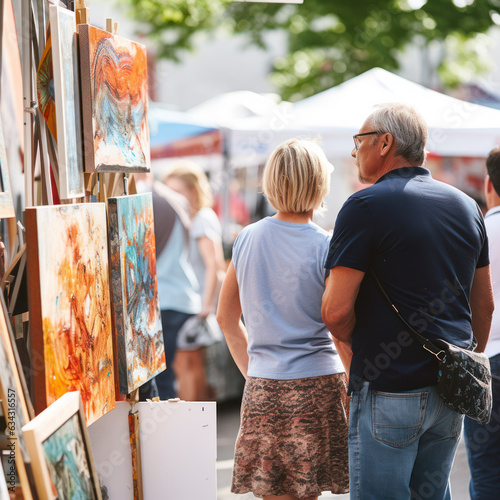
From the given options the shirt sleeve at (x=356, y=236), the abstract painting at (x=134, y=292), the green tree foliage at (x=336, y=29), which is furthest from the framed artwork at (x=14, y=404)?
the green tree foliage at (x=336, y=29)

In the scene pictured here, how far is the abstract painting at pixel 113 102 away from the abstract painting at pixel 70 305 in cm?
19

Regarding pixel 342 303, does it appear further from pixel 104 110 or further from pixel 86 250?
pixel 104 110

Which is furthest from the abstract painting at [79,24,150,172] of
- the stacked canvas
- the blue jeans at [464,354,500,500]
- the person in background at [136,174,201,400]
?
the person in background at [136,174,201,400]

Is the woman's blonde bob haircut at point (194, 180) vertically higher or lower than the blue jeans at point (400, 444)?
higher

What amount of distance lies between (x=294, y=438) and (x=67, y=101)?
1.34m

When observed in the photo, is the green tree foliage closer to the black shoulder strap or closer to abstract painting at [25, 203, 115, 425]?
the black shoulder strap

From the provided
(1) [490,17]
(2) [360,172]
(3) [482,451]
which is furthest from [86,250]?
(1) [490,17]

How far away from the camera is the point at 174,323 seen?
461 cm

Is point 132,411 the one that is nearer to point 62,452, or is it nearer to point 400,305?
point 62,452

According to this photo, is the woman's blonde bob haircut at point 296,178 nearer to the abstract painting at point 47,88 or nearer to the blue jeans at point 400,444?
the blue jeans at point 400,444

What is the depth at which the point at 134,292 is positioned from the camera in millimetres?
2383

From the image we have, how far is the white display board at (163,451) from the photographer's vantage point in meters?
2.35

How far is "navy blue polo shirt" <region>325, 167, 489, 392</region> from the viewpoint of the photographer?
215cm

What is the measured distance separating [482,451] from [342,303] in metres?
1.19
